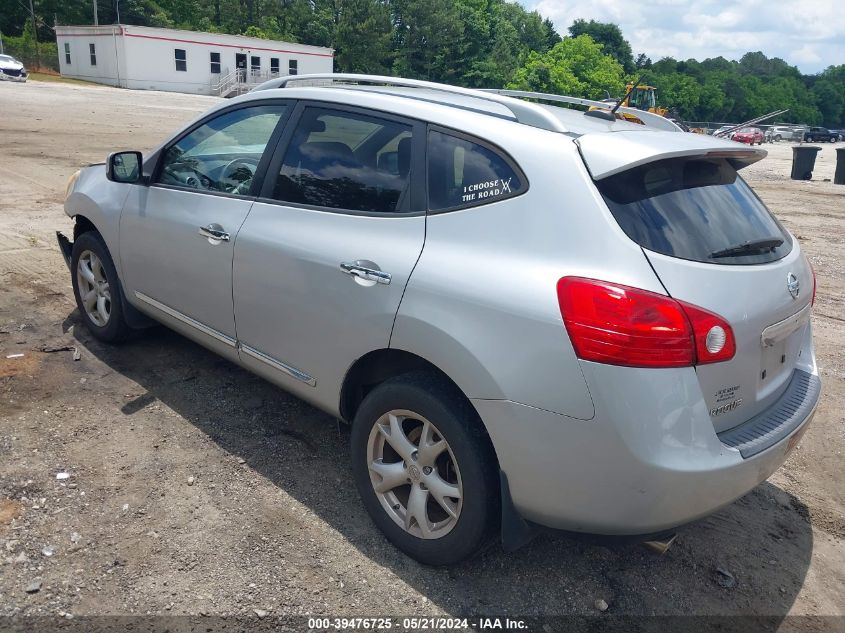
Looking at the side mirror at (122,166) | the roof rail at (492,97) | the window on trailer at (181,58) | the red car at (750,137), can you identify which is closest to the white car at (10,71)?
the window on trailer at (181,58)

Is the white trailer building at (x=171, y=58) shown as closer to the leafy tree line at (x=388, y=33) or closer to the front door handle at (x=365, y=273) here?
the leafy tree line at (x=388, y=33)

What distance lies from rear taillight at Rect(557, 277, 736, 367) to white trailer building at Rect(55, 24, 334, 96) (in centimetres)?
4817

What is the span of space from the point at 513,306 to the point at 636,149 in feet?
2.42

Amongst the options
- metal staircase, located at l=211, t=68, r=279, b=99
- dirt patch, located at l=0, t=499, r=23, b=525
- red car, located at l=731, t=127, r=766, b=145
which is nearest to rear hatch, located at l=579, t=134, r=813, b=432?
dirt patch, located at l=0, t=499, r=23, b=525

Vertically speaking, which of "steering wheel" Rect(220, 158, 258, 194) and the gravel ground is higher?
"steering wheel" Rect(220, 158, 258, 194)

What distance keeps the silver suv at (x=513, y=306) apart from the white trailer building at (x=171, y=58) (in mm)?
46959

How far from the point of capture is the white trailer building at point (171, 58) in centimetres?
4430

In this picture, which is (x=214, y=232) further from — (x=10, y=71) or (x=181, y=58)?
(x=181, y=58)

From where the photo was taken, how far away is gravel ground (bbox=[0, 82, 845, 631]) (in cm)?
271

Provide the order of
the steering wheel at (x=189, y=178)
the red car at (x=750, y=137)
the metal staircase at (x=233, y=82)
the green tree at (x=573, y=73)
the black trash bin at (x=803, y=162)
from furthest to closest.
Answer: the green tree at (x=573, y=73)
the red car at (x=750, y=137)
the metal staircase at (x=233, y=82)
the black trash bin at (x=803, y=162)
the steering wheel at (x=189, y=178)

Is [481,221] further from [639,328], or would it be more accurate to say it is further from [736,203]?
[736,203]

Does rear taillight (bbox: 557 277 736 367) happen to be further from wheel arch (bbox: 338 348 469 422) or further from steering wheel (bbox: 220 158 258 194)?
steering wheel (bbox: 220 158 258 194)

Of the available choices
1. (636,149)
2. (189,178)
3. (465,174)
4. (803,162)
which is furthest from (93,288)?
(803,162)

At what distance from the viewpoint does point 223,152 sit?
401cm
